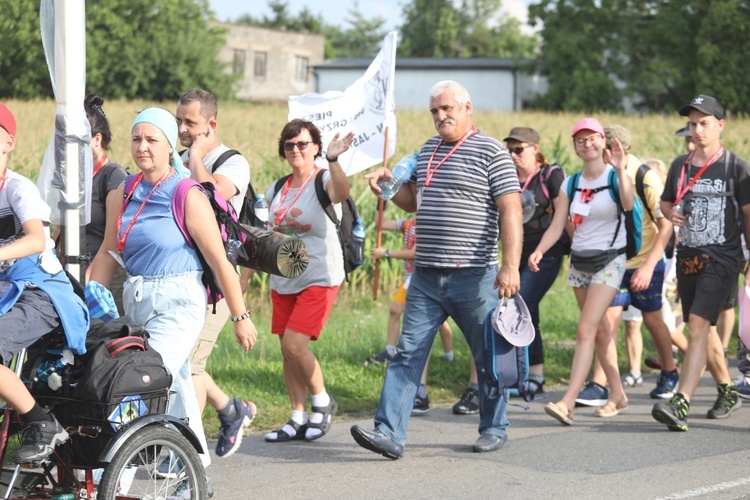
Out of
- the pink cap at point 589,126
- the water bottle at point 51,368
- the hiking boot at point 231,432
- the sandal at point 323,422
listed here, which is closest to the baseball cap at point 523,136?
the pink cap at point 589,126

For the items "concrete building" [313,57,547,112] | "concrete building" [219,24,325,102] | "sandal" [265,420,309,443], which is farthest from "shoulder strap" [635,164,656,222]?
"concrete building" [219,24,325,102]

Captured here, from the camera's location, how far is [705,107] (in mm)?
7434

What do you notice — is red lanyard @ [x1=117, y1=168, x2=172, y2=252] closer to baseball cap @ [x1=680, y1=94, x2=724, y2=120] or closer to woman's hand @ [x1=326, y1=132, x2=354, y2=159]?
woman's hand @ [x1=326, y1=132, x2=354, y2=159]

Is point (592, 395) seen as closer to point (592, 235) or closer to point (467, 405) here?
point (467, 405)

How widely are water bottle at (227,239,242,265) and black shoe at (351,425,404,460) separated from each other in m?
1.47

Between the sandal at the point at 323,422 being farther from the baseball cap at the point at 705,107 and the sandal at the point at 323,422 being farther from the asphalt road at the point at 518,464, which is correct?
the baseball cap at the point at 705,107

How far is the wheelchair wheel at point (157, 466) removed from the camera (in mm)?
4398

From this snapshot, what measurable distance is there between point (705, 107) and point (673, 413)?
2.09 meters

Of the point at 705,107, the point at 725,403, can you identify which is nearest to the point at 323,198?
the point at 705,107

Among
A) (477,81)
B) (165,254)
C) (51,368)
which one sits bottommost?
(51,368)

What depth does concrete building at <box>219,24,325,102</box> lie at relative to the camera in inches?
2928

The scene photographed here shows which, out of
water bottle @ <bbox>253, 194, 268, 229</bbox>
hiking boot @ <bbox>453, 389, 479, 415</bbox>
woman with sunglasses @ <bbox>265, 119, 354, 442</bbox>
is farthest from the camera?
hiking boot @ <bbox>453, 389, 479, 415</bbox>

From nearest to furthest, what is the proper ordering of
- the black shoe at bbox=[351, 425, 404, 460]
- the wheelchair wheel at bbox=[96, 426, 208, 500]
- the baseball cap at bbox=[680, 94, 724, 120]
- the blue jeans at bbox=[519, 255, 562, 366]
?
the wheelchair wheel at bbox=[96, 426, 208, 500], the black shoe at bbox=[351, 425, 404, 460], the baseball cap at bbox=[680, 94, 724, 120], the blue jeans at bbox=[519, 255, 562, 366]

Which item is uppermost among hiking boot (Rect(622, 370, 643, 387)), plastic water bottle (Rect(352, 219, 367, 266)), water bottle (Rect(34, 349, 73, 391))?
plastic water bottle (Rect(352, 219, 367, 266))
